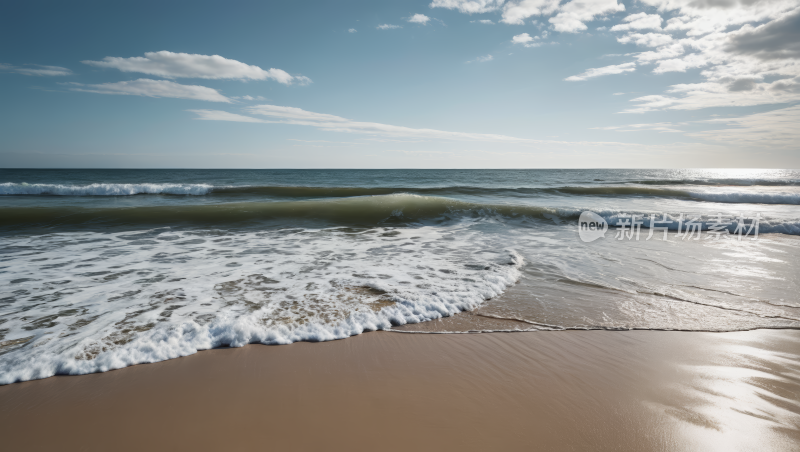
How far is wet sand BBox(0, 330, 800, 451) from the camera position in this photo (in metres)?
1.91

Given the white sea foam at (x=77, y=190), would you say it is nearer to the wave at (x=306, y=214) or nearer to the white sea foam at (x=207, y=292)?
the wave at (x=306, y=214)

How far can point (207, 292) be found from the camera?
4172 mm

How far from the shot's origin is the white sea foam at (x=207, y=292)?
2.93 m

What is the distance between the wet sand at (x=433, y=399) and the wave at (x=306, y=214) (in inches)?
299

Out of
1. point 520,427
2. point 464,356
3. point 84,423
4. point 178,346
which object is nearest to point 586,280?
point 464,356

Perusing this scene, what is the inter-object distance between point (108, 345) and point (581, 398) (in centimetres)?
367

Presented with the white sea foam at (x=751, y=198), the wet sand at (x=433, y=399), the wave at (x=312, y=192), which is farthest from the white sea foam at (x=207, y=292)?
the white sea foam at (x=751, y=198)

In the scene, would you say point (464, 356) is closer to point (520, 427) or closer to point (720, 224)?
point (520, 427)

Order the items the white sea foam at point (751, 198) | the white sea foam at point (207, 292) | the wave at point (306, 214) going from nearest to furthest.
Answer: the white sea foam at point (207, 292) < the wave at point (306, 214) < the white sea foam at point (751, 198)

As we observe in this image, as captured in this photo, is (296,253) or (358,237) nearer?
(296,253)

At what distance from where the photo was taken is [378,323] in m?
3.40

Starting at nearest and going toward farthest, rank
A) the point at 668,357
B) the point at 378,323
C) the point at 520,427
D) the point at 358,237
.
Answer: the point at 520,427
the point at 668,357
the point at 378,323
the point at 358,237

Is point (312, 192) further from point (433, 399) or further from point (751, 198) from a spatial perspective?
point (751, 198)

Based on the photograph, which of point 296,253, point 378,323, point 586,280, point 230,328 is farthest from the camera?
point 296,253
